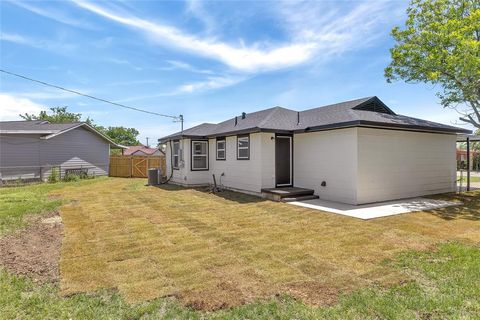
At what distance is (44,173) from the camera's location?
17438mm

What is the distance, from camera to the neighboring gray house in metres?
16.2

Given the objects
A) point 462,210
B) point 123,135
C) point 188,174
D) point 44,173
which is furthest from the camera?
point 123,135

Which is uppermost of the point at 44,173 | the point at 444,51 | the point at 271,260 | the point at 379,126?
the point at 444,51

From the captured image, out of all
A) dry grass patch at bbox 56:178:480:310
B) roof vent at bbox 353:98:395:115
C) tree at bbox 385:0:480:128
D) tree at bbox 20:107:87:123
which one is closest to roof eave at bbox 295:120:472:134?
roof vent at bbox 353:98:395:115

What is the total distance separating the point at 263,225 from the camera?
6395 millimetres

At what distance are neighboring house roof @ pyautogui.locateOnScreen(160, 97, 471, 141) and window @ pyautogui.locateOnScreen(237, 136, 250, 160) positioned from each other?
41 cm

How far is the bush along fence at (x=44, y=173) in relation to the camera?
52.4 ft

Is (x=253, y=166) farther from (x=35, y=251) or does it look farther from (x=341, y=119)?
(x=35, y=251)

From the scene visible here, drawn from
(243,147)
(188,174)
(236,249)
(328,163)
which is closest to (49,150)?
(188,174)

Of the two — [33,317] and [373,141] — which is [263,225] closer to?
[33,317]

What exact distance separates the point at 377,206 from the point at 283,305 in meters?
6.65

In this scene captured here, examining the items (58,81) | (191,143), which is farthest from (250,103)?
(58,81)

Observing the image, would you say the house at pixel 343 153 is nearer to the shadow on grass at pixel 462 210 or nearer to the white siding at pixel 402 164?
the white siding at pixel 402 164

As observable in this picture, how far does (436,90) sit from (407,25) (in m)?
3.44
